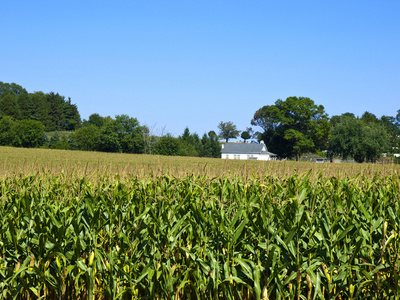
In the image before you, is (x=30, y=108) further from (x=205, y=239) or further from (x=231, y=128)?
(x=205, y=239)

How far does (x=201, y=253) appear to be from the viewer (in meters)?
3.70

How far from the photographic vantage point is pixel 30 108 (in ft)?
328

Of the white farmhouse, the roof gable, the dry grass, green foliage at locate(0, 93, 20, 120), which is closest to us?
the dry grass

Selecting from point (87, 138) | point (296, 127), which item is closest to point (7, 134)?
point (87, 138)

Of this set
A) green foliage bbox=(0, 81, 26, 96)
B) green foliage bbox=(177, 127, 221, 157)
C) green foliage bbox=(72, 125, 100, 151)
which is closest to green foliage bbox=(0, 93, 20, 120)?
green foliage bbox=(72, 125, 100, 151)

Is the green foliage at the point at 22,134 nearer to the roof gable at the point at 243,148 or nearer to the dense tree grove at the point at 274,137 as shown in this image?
the dense tree grove at the point at 274,137

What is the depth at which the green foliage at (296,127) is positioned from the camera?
229 ft

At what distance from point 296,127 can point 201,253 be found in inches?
2826

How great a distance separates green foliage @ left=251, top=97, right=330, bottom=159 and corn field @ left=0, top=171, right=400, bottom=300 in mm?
66653

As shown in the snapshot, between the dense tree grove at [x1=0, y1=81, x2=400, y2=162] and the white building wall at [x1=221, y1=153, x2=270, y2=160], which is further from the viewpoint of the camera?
the white building wall at [x1=221, y1=153, x2=270, y2=160]

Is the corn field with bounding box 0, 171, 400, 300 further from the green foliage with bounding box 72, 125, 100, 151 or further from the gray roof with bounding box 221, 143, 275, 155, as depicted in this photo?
A: the gray roof with bounding box 221, 143, 275, 155

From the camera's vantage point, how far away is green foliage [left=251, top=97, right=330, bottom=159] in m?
69.8

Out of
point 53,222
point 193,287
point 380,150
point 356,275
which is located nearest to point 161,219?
point 193,287

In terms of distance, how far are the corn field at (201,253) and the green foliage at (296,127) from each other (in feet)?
219
